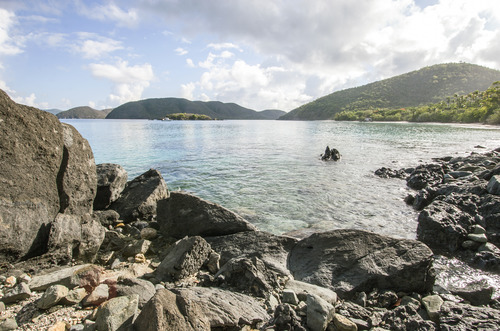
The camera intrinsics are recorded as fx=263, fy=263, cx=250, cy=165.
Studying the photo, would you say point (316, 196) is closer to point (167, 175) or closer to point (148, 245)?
point (148, 245)

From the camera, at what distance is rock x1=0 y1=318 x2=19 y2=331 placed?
359 centimetres

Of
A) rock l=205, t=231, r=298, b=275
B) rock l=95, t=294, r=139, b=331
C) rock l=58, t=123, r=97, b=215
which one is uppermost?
rock l=58, t=123, r=97, b=215

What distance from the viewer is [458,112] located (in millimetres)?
99188

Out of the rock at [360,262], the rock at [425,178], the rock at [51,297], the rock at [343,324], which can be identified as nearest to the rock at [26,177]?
the rock at [51,297]

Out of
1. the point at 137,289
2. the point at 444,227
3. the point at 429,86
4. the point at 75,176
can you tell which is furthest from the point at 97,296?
the point at 429,86

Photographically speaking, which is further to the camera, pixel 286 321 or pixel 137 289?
pixel 137 289

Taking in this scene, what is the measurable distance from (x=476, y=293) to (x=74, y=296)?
7.15 meters

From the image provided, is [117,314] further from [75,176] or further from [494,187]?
[494,187]

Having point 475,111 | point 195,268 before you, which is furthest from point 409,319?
point 475,111

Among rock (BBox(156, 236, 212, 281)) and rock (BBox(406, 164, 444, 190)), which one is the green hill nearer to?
rock (BBox(406, 164, 444, 190))

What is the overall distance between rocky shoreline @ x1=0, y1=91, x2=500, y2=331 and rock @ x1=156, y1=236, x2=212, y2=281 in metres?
0.02

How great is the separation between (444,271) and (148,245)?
733cm

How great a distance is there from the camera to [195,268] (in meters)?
5.57

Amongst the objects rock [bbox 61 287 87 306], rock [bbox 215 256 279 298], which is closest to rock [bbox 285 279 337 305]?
rock [bbox 215 256 279 298]
